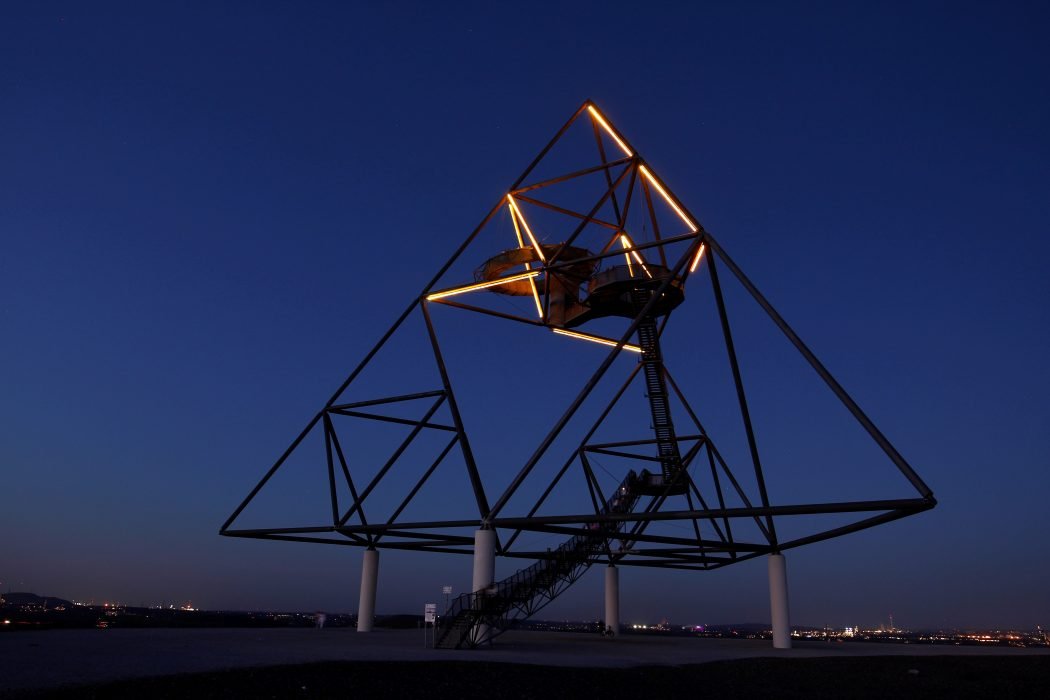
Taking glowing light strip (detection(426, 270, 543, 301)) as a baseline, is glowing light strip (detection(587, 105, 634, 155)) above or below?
above

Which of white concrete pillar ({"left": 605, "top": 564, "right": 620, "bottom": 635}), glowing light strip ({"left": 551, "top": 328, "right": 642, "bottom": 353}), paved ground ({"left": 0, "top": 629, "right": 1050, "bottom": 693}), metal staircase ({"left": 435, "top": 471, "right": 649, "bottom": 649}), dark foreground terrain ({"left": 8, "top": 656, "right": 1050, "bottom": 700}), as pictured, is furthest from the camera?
white concrete pillar ({"left": 605, "top": 564, "right": 620, "bottom": 635})

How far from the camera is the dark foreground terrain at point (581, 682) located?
1346 cm

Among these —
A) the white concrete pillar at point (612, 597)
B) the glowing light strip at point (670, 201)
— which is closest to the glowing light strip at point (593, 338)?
the glowing light strip at point (670, 201)

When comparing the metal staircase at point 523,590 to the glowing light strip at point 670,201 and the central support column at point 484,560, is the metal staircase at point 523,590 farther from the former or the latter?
the glowing light strip at point 670,201

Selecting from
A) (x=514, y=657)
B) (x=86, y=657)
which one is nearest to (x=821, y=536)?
(x=514, y=657)

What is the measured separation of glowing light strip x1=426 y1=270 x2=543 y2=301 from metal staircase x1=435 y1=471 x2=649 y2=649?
1037cm

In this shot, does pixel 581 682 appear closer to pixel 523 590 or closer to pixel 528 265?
pixel 523 590

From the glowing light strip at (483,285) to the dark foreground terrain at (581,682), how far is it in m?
16.1

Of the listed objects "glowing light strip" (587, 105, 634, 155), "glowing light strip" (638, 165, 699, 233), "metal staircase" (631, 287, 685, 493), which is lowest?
"metal staircase" (631, 287, 685, 493)

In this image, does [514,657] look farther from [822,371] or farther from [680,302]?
[680,302]

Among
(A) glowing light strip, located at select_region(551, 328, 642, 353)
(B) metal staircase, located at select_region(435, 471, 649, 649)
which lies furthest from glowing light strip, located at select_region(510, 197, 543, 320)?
(B) metal staircase, located at select_region(435, 471, 649, 649)

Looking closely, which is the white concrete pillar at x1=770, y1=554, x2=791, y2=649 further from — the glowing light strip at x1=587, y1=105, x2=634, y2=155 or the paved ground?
the glowing light strip at x1=587, y1=105, x2=634, y2=155

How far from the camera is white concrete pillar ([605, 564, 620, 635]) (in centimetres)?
4053

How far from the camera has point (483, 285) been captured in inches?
1244
